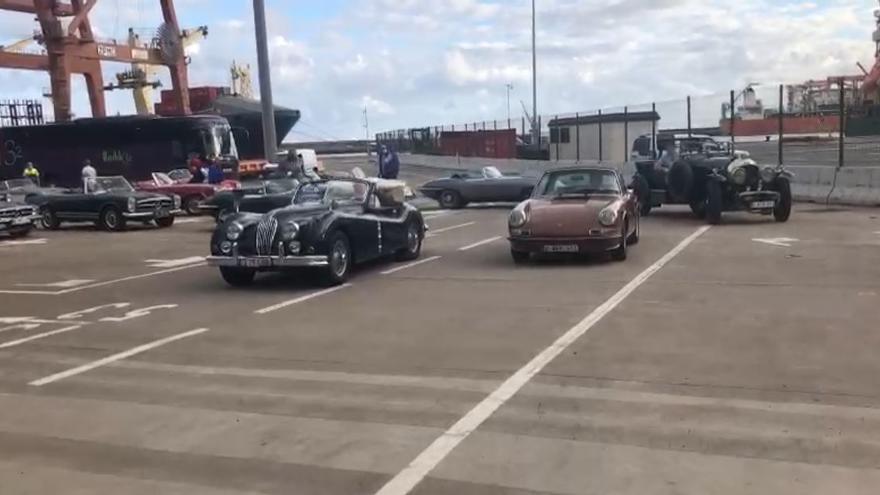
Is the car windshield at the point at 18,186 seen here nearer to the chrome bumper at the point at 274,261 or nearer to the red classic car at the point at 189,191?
the red classic car at the point at 189,191

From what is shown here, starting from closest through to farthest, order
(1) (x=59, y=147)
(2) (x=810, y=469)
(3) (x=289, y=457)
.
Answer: (2) (x=810, y=469) < (3) (x=289, y=457) < (1) (x=59, y=147)

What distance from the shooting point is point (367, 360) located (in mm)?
7188

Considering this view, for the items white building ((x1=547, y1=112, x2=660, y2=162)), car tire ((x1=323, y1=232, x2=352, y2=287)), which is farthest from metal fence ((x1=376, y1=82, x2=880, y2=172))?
car tire ((x1=323, y1=232, x2=352, y2=287))

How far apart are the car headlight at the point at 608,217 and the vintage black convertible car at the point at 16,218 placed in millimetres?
14916

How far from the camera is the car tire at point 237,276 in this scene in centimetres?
1161

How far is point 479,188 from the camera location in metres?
24.5

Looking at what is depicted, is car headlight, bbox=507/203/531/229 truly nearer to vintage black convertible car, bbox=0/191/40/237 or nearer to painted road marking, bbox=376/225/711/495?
painted road marking, bbox=376/225/711/495

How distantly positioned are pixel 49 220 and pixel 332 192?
1377 centimetres

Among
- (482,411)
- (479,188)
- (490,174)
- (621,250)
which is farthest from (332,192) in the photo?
(490,174)

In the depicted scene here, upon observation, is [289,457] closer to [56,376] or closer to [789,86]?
[56,376]

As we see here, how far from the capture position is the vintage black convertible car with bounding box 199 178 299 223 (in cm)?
1750

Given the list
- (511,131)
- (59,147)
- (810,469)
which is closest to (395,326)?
(810,469)

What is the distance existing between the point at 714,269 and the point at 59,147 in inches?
1168

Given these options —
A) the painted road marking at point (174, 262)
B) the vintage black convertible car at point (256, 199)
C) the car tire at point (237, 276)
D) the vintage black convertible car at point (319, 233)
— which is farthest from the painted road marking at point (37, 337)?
the vintage black convertible car at point (256, 199)
